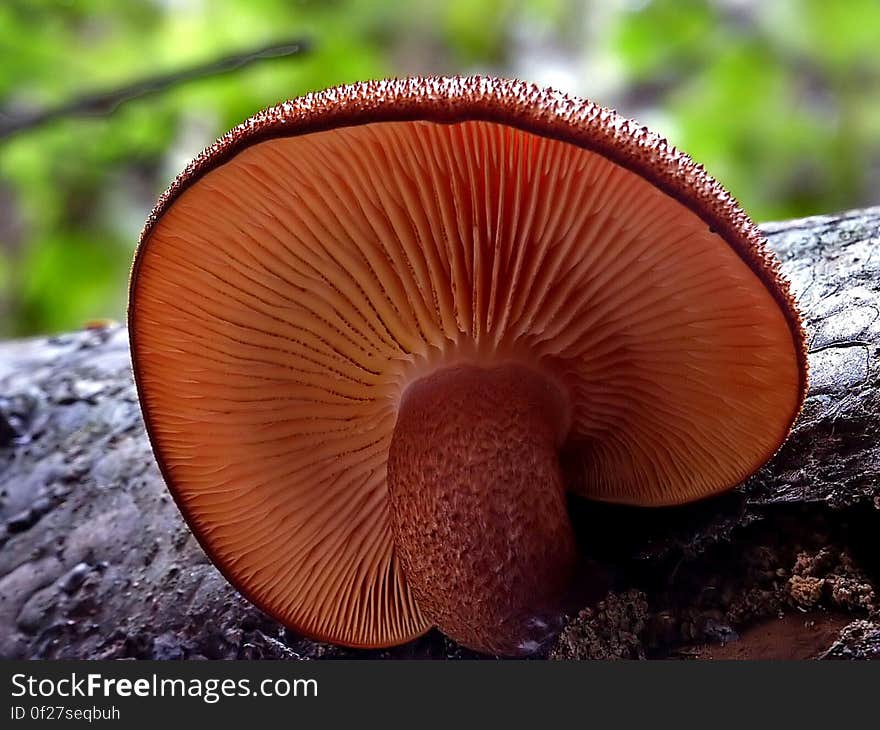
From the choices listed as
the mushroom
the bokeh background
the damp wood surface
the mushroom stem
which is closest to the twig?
the damp wood surface

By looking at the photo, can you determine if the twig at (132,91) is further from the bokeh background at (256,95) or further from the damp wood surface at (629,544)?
the bokeh background at (256,95)

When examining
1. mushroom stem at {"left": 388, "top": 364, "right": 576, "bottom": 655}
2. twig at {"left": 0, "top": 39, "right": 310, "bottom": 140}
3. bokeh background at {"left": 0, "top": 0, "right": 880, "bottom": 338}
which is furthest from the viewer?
bokeh background at {"left": 0, "top": 0, "right": 880, "bottom": 338}

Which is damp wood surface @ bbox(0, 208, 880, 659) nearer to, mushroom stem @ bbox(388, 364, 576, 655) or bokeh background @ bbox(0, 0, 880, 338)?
mushroom stem @ bbox(388, 364, 576, 655)

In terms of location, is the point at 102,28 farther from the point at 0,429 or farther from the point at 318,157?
the point at 318,157

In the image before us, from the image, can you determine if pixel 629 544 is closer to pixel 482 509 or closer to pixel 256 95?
pixel 482 509

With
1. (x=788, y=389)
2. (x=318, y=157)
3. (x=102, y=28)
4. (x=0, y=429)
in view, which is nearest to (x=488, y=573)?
(x=788, y=389)

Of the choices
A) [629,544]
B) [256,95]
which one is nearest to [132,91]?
[629,544]
